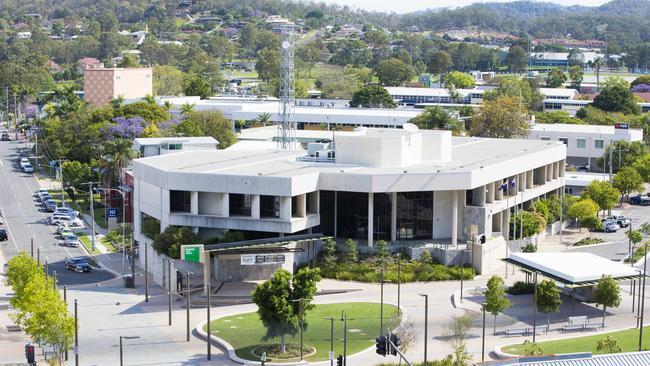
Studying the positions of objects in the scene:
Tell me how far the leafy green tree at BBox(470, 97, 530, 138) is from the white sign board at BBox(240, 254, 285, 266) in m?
58.9

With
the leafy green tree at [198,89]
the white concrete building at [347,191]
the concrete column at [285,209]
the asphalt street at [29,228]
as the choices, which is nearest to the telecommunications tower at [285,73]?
the white concrete building at [347,191]

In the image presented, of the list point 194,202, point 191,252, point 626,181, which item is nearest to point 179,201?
point 194,202

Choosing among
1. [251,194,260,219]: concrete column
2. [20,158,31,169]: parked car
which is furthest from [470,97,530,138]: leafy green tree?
[251,194,260,219]: concrete column

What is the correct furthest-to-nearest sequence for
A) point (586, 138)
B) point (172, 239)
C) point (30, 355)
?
point (586, 138)
point (172, 239)
point (30, 355)

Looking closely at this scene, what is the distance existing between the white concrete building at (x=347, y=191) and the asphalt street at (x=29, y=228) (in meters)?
5.44

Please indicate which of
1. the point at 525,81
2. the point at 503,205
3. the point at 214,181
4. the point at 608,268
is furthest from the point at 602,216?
the point at 525,81

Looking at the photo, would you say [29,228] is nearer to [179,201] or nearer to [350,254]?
[179,201]

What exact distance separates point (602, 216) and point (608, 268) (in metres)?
31.2

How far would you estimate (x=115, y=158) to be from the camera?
9531 centimetres

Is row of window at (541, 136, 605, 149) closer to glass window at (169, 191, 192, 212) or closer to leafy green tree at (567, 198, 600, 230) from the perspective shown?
leafy green tree at (567, 198, 600, 230)

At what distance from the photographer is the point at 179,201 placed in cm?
7294

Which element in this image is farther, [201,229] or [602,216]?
[602,216]

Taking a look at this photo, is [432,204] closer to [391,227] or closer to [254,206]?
[391,227]

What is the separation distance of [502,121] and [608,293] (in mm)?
63436
